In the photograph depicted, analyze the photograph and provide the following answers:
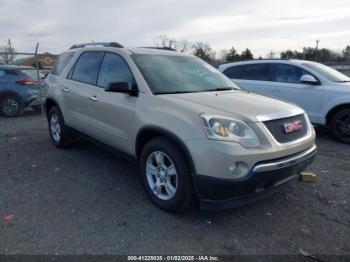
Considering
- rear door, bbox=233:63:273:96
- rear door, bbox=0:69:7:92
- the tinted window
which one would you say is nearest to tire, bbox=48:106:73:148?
the tinted window

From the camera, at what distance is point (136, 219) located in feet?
11.6

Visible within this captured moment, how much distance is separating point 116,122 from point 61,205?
3.96 feet

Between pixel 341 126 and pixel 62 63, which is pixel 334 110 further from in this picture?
pixel 62 63

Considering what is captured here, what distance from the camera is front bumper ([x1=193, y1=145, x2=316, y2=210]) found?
3055 mm

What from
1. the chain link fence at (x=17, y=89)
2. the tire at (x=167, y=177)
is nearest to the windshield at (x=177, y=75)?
the tire at (x=167, y=177)

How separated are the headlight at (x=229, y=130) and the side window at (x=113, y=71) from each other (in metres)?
1.34

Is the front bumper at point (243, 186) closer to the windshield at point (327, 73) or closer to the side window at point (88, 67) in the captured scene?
the side window at point (88, 67)

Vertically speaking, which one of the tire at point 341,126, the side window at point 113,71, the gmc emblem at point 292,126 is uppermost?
the side window at point 113,71

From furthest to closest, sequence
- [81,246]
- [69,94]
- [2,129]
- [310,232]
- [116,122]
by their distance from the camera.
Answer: [2,129], [69,94], [116,122], [310,232], [81,246]

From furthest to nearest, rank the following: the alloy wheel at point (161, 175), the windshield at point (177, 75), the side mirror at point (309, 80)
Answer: the side mirror at point (309, 80) < the windshield at point (177, 75) < the alloy wheel at point (161, 175)

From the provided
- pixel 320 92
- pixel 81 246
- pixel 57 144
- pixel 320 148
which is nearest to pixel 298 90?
pixel 320 92

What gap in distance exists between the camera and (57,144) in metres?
6.18

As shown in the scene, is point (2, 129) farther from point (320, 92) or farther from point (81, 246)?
point (320, 92)

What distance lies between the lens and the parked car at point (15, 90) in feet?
32.8
